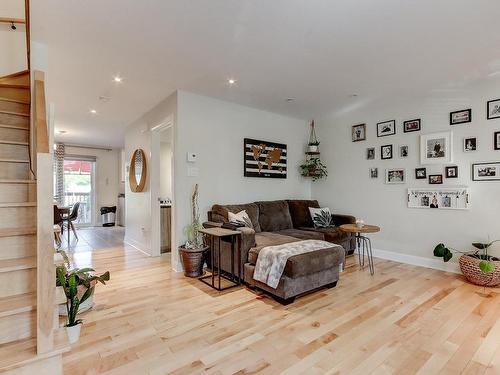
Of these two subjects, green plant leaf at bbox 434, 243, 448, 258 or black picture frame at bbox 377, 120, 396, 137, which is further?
black picture frame at bbox 377, 120, 396, 137

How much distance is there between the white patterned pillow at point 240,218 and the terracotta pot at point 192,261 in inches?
20.6

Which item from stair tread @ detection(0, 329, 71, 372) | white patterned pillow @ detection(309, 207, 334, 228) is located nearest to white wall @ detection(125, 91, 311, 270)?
white patterned pillow @ detection(309, 207, 334, 228)

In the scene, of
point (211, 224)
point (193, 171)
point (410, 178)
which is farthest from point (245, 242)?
point (410, 178)

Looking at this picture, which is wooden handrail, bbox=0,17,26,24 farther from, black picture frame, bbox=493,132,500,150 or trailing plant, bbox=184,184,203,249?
black picture frame, bbox=493,132,500,150

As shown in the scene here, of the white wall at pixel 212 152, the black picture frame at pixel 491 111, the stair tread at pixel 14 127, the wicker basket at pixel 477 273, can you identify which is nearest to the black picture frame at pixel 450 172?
the black picture frame at pixel 491 111

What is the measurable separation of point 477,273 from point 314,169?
104 inches

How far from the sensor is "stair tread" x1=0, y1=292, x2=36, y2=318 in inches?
52.3

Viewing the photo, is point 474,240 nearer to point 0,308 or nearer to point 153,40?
point 153,40

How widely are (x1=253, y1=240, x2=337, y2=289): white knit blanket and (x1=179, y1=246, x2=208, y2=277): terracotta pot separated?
34.4 inches

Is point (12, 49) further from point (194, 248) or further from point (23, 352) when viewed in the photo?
point (23, 352)

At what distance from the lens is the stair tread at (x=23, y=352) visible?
1.21 m

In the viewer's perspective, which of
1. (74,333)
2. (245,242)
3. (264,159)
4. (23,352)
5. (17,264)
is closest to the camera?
(23,352)

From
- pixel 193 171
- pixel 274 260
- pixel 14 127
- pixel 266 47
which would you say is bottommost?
pixel 274 260

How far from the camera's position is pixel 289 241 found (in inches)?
123
